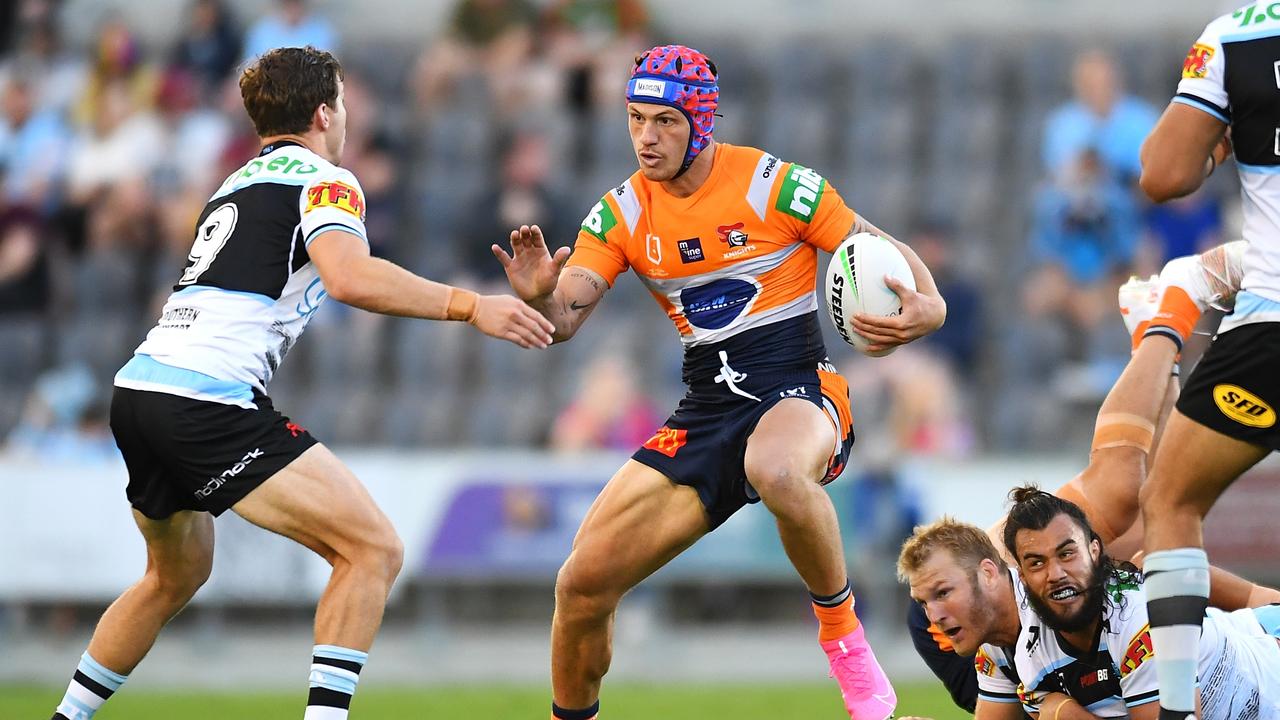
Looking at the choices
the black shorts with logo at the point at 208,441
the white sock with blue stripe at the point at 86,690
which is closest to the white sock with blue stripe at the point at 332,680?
the black shorts with logo at the point at 208,441

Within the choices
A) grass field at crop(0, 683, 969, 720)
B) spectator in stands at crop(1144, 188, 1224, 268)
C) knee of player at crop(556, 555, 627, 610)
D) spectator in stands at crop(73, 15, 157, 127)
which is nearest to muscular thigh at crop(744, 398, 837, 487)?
knee of player at crop(556, 555, 627, 610)

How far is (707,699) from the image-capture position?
1130 cm

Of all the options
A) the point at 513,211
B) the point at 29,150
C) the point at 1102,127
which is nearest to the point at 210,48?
the point at 29,150

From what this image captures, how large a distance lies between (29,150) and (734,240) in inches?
461

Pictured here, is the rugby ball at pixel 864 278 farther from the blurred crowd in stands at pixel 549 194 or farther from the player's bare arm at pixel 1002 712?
the blurred crowd in stands at pixel 549 194

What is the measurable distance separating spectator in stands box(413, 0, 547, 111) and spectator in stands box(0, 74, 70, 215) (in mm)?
3649

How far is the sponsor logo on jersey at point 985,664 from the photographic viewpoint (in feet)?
23.2

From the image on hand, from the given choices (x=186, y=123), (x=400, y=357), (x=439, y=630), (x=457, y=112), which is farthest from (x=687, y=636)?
(x=186, y=123)

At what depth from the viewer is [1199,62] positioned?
606 centimetres

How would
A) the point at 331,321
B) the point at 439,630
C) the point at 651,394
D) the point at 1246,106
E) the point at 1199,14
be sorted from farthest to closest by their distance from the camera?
the point at 1199,14
the point at 331,321
the point at 651,394
the point at 439,630
the point at 1246,106

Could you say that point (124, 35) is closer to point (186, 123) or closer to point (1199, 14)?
point (186, 123)

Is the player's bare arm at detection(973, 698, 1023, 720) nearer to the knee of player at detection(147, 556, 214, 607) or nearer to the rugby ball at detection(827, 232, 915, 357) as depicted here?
the rugby ball at detection(827, 232, 915, 357)

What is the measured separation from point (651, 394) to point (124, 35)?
718 centimetres

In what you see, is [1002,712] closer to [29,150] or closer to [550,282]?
[550,282]
